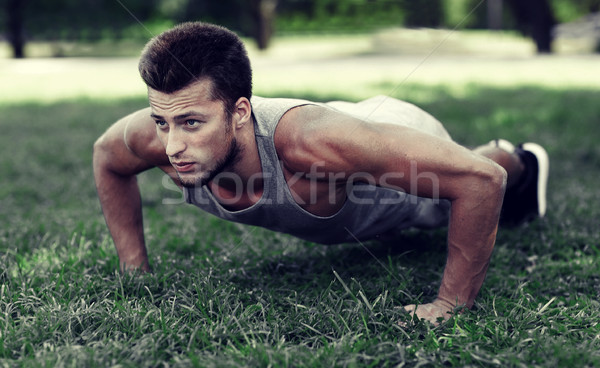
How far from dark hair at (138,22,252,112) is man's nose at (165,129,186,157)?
0.18m

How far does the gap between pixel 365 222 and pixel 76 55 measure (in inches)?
928

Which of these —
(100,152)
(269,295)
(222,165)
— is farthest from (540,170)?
(100,152)

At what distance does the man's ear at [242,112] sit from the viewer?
8.54 ft

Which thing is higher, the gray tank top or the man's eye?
the man's eye

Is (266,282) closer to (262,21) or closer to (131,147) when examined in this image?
(131,147)

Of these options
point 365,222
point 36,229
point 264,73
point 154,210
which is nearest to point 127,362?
point 365,222

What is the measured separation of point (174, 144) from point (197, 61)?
0.36 m

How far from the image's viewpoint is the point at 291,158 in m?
2.58

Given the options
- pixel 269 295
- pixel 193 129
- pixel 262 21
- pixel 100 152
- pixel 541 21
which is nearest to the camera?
pixel 193 129

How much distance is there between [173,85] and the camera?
245cm

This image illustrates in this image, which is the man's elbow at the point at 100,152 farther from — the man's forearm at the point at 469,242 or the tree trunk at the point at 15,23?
the tree trunk at the point at 15,23

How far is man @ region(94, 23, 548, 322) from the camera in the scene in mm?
2438

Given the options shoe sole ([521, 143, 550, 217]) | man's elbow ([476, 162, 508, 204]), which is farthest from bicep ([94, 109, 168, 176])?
shoe sole ([521, 143, 550, 217])

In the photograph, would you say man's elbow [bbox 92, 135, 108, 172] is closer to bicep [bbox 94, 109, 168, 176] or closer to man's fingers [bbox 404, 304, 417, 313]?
bicep [bbox 94, 109, 168, 176]
